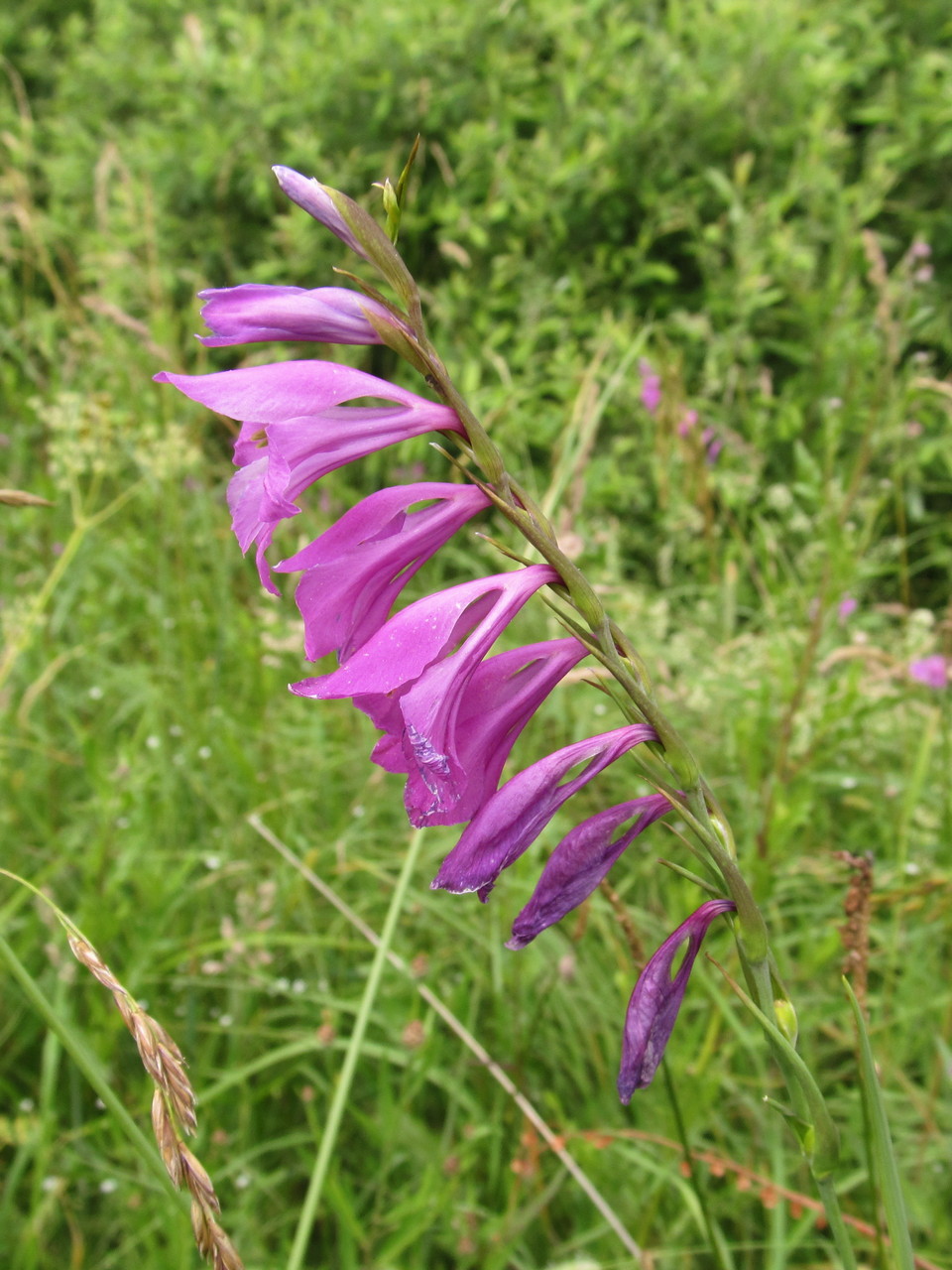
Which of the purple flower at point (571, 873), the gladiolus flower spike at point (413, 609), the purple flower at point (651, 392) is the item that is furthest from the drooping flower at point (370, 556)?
the purple flower at point (651, 392)

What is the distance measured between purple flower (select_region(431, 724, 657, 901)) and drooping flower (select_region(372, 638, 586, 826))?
0.09 feet

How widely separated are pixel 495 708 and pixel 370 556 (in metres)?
0.15

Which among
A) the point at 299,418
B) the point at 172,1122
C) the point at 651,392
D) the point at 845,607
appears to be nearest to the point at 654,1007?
the point at 172,1122

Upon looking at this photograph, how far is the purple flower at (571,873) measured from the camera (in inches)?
30.3

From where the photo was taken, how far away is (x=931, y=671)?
8.23 feet

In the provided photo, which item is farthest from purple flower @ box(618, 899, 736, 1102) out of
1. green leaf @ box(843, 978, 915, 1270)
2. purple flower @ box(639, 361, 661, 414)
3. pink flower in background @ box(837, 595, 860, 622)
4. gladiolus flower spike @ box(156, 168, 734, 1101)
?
purple flower @ box(639, 361, 661, 414)

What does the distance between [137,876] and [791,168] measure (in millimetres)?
3697

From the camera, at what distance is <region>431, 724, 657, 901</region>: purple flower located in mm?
724

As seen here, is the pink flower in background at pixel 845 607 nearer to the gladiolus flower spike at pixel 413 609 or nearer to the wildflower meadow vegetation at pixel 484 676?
the wildflower meadow vegetation at pixel 484 676

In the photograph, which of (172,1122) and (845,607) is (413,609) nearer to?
(172,1122)

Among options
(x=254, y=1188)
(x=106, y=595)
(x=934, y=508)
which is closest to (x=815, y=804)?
(x=254, y=1188)

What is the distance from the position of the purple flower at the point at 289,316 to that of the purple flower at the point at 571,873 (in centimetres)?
38

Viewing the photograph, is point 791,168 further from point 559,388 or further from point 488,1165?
point 488,1165

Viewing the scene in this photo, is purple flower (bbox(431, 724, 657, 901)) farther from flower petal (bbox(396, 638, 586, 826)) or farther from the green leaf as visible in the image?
the green leaf
